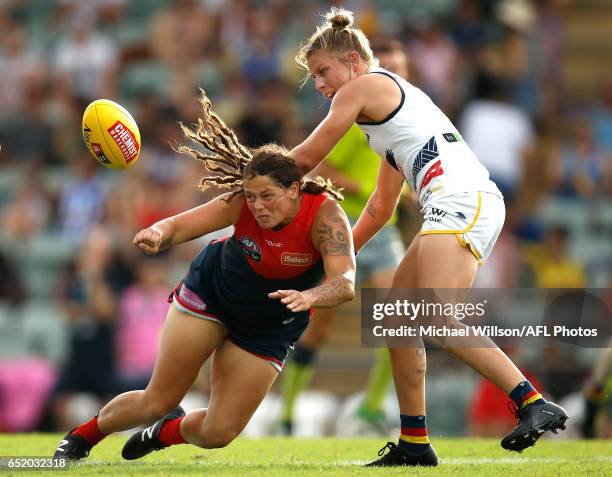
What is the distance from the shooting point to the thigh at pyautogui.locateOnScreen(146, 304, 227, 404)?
6.48 metres

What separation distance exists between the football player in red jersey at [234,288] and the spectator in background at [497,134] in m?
7.03

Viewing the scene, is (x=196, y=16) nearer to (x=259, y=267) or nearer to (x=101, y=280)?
(x=101, y=280)

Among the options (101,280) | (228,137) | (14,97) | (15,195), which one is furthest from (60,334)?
(228,137)

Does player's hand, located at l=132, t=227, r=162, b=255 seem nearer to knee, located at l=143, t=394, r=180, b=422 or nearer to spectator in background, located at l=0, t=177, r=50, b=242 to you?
knee, located at l=143, t=394, r=180, b=422

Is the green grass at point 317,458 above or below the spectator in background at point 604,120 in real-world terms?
above

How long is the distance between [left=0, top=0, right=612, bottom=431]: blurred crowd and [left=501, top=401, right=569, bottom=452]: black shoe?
472 centimetres

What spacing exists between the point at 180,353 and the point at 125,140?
1282 mm

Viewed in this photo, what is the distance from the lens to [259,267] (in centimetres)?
650

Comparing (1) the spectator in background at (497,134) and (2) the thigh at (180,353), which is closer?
(2) the thigh at (180,353)

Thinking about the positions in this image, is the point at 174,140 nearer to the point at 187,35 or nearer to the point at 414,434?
the point at 187,35

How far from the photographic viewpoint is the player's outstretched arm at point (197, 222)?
20.6 ft

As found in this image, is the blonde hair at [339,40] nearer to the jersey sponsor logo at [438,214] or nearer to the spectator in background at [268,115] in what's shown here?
the jersey sponsor logo at [438,214]

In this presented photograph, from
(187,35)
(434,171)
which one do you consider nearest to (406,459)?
(434,171)

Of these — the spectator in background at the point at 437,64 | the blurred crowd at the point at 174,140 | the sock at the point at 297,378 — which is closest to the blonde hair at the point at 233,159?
the sock at the point at 297,378
